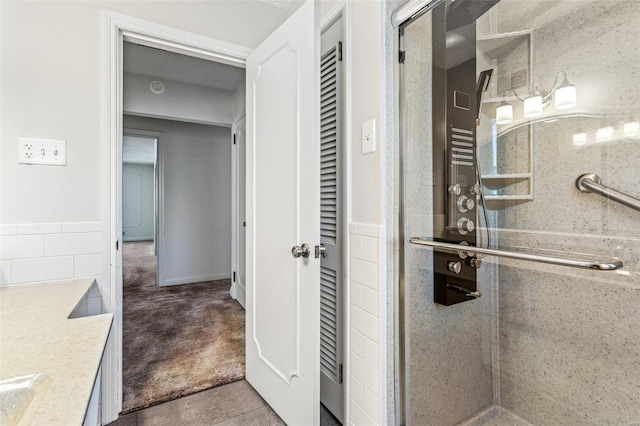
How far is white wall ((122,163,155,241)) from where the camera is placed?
911cm

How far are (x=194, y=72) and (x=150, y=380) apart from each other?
276 cm

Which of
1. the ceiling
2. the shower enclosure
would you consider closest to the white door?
the shower enclosure

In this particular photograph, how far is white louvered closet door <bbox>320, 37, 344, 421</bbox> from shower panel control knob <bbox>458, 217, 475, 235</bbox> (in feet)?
1.80

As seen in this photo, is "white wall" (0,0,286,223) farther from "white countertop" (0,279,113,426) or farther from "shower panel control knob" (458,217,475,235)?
"shower panel control knob" (458,217,475,235)

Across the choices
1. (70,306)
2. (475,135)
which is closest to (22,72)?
(70,306)

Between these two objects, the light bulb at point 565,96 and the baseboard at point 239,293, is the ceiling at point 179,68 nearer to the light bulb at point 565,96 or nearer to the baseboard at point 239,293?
the baseboard at point 239,293

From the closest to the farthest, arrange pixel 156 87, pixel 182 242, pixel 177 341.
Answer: pixel 177 341 < pixel 156 87 < pixel 182 242

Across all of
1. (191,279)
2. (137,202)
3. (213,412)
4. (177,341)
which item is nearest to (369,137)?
(213,412)

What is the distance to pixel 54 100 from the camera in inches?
57.0

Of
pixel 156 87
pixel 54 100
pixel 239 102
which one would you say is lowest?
pixel 54 100

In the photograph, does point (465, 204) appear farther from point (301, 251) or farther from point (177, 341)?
point (177, 341)

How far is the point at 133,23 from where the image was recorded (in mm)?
1595

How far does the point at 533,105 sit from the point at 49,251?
7.14ft

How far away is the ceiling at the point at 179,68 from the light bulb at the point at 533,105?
2.61m
